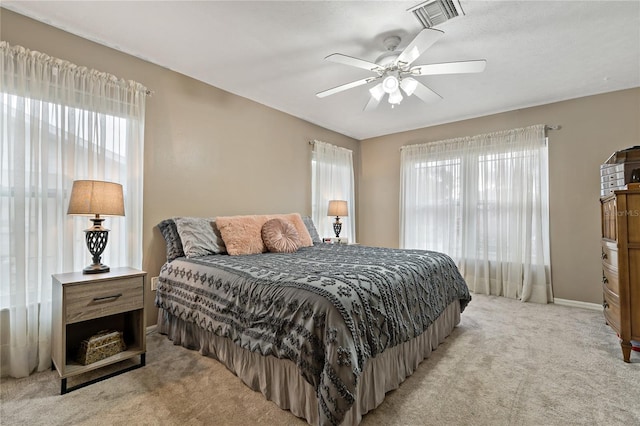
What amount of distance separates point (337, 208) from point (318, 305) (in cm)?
314

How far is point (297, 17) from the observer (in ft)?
7.03

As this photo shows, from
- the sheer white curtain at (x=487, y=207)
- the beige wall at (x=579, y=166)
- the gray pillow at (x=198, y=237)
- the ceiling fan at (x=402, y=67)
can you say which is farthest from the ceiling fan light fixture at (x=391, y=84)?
the beige wall at (x=579, y=166)

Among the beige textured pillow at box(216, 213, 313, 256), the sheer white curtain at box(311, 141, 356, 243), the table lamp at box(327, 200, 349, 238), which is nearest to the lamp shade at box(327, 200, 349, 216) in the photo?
the table lamp at box(327, 200, 349, 238)

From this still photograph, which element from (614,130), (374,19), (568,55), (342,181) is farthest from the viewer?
(342,181)

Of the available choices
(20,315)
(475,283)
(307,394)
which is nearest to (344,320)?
(307,394)

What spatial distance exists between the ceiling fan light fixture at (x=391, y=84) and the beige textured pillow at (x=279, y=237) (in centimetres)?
167

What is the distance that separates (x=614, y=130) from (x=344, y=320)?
4.09 metres

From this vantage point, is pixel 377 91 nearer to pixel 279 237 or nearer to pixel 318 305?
pixel 279 237

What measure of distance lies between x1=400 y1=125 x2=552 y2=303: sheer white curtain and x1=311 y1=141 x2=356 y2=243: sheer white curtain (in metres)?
0.92

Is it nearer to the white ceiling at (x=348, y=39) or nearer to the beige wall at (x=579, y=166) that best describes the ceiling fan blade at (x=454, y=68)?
the white ceiling at (x=348, y=39)

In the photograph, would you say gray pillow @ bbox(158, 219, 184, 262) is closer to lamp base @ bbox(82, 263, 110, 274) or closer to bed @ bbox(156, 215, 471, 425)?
bed @ bbox(156, 215, 471, 425)

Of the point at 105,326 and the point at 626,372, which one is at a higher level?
the point at 105,326

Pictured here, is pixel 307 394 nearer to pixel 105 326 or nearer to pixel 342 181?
pixel 105 326

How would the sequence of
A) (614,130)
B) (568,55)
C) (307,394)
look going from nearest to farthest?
(307,394) < (568,55) < (614,130)
